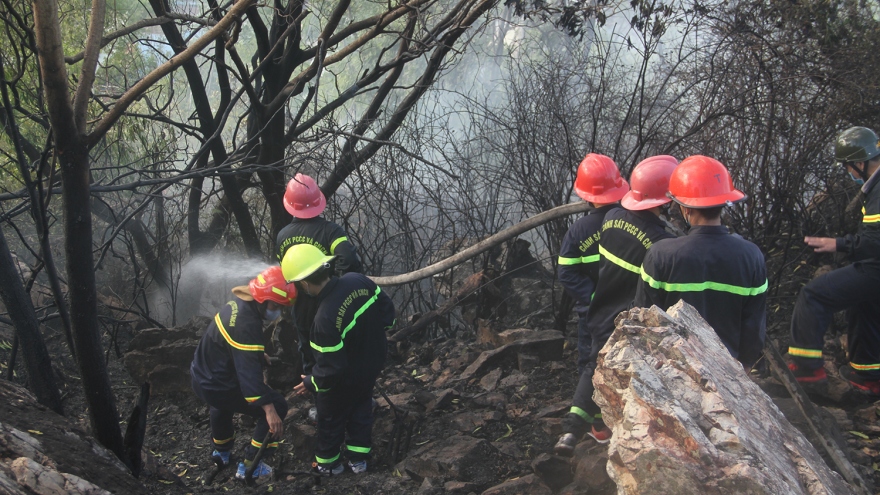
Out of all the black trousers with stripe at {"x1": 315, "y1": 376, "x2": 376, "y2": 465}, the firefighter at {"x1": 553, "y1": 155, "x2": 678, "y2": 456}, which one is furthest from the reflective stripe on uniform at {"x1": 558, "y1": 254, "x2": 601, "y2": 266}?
the black trousers with stripe at {"x1": 315, "y1": 376, "x2": 376, "y2": 465}

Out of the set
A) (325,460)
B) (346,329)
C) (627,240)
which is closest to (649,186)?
(627,240)

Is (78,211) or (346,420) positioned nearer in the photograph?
(78,211)

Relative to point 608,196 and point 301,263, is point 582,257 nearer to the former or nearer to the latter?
point 608,196

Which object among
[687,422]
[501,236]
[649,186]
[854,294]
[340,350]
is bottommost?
[854,294]

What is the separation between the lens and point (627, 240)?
3805 mm

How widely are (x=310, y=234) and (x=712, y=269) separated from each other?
10.5ft

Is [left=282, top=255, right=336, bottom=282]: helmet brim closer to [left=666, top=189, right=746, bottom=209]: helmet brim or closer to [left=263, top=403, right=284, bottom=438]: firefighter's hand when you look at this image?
[left=263, top=403, right=284, bottom=438]: firefighter's hand

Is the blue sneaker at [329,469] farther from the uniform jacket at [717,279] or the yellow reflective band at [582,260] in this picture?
the uniform jacket at [717,279]

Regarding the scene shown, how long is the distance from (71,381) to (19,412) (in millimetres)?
3576

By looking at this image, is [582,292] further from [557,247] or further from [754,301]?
[557,247]

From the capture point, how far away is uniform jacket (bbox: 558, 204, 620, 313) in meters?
4.18

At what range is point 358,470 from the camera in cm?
445

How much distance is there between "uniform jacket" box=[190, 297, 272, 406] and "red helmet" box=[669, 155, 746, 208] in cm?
277

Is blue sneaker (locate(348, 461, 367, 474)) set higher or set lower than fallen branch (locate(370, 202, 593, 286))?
lower
